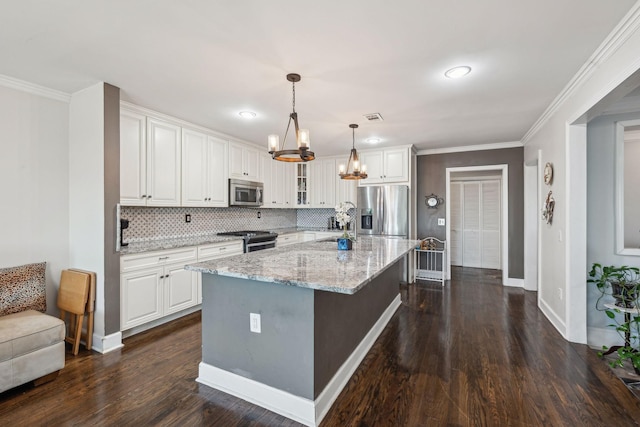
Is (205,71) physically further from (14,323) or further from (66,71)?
(14,323)

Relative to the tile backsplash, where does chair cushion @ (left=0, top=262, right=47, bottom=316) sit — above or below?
below

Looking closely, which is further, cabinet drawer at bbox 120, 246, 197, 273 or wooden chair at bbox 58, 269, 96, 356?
cabinet drawer at bbox 120, 246, 197, 273

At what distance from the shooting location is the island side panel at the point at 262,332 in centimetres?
182

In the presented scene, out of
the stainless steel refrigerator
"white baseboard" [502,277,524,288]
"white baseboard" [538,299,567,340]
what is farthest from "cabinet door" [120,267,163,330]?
"white baseboard" [502,277,524,288]

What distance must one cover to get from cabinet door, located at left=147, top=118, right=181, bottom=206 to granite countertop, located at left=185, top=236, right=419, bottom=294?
1650 millimetres

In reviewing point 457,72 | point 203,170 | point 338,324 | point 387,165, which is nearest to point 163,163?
point 203,170

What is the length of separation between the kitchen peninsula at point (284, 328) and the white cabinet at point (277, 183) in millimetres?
3014

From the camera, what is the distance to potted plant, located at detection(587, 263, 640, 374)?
2.47 metres

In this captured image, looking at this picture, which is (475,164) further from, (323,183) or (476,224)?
(323,183)

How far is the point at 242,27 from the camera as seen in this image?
184 centimetres

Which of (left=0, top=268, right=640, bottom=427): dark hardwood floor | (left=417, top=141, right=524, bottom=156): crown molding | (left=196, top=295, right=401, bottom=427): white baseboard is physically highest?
(left=417, top=141, right=524, bottom=156): crown molding

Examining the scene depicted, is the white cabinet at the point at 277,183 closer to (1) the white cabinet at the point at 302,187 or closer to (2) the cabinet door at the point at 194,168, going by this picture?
(1) the white cabinet at the point at 302,187

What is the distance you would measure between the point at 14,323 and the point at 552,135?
5.32 meters

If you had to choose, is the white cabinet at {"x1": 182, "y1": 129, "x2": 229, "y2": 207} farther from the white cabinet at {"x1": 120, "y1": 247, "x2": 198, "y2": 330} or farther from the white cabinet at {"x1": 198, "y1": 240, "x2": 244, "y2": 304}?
the white cabinet at {"x1": 120, "y1": 247, "x2": 198, "y2": 330}
